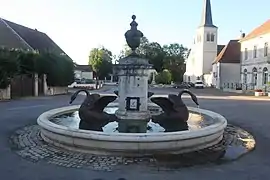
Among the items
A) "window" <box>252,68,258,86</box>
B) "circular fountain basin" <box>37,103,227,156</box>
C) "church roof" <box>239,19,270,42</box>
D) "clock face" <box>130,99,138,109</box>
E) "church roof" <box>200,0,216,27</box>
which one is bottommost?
"circular fountain basin" <box>37,103,227,156</box>

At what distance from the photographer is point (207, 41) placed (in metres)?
76.1

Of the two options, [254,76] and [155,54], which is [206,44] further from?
[254,76]

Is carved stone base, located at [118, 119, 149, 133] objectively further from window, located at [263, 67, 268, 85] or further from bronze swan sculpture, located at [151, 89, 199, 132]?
window, located at [263, 67, 268, 85]

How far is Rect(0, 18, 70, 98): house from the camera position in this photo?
27.7 meters

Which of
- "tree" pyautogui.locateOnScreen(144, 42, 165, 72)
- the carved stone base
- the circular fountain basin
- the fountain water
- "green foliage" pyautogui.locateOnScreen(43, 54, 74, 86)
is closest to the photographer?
the circular fountain basin

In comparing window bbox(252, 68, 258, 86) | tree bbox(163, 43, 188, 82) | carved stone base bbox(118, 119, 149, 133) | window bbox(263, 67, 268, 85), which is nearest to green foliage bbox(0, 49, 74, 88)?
carved stone base bbox(118, 119, 149, 133)

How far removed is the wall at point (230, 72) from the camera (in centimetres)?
6050

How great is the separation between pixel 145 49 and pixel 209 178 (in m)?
94.3

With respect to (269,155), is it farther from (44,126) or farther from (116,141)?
(44,126)

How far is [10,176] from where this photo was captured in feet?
20.2

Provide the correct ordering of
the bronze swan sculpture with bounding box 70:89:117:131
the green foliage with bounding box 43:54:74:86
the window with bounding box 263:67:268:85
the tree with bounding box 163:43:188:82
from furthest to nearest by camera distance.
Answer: the tree with bounding box 163:43:188:82
the window with bounding box 263:67:268:85
the green foliage with bounding box 43:54:74:86
the bronze swan sculpture with bounding box 70:89:117:131

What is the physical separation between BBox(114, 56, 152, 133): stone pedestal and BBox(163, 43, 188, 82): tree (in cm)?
8190

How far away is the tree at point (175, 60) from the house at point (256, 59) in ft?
127

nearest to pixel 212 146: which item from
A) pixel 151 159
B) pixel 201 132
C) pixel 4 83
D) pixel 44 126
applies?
pixel 201 132
